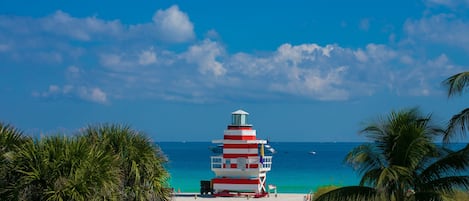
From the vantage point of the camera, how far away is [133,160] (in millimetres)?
21766

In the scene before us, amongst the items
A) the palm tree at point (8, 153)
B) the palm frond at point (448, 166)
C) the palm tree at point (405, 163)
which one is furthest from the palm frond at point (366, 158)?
the palm tree at point (8, 153)

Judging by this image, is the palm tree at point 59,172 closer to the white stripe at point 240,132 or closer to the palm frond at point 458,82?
the palm frond at point 458,82

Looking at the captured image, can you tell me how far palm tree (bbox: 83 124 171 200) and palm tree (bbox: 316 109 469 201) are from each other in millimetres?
6729

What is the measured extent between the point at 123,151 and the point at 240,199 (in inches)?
658

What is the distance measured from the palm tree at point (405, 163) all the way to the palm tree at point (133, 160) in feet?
22.1

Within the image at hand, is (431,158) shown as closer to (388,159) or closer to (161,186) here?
(388,159)

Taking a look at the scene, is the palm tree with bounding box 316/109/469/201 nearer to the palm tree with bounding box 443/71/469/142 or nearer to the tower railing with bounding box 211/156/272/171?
the palm tree with bounding box 443/71/469/142

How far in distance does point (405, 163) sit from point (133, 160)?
8.36 m

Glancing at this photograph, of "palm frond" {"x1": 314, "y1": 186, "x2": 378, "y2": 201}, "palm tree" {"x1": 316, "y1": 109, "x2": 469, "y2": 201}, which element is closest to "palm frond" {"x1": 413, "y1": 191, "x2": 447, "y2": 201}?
"palm tree" {"x1": 316, "y1": 109, "x2": 469, "y2": 201}

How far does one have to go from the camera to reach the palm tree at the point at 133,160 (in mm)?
21531

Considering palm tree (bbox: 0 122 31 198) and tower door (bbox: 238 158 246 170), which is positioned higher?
tower door (bbox: 238 158 246 170)

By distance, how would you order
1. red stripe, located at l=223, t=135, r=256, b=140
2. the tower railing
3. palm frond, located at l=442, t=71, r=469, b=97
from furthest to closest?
red stripe, located at l=223, t=135, r=256, b=140 → the tower railing → palm frond, located at l=442, t=71, r=469, b=97

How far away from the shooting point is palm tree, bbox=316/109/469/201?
53.3 feet

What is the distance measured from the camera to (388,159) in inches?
671
